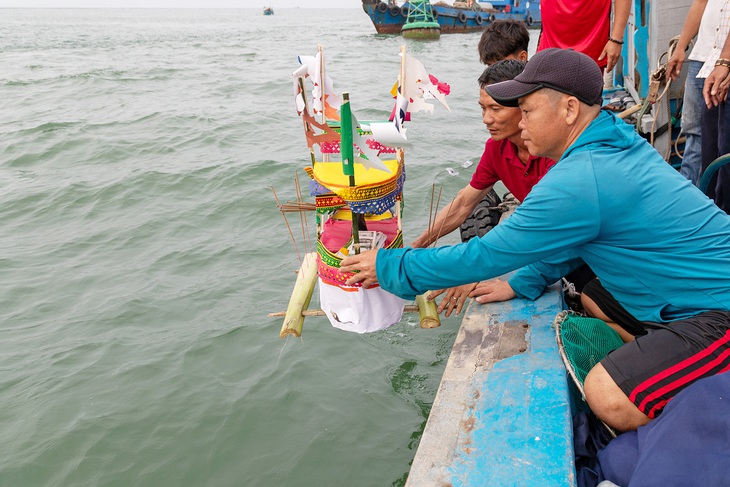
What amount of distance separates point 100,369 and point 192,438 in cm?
109

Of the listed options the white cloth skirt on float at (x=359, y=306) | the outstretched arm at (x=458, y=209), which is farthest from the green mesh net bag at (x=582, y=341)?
the outstretched arm at (x=458, y=209)

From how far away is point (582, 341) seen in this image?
247 cm

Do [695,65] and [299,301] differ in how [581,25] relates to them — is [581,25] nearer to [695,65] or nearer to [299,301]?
[695,65]

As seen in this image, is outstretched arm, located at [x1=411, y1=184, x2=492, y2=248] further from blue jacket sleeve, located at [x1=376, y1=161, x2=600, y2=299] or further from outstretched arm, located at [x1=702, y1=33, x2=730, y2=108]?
outstretched arm, located at [x1=702, y1=33, x2=730, y2=108]

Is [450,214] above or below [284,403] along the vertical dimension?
above

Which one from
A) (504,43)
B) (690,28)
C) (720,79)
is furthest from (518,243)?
(690,28)

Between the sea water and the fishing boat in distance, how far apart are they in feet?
89.1

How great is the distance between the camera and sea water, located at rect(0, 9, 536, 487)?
3.31 meters

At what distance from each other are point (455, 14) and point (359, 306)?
1415 inches

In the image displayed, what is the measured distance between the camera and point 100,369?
13.6ft

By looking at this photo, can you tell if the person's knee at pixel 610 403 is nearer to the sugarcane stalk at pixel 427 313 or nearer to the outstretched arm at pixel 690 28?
the sugarcane stalk at pixel 427 313

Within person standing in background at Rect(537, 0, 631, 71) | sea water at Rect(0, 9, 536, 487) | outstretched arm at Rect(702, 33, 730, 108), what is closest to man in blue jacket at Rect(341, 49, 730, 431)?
sea water at Rect(0, 9, 536, 487)

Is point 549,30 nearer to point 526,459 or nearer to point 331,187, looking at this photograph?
point 331,187

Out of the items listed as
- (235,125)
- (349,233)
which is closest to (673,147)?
(349,233)
